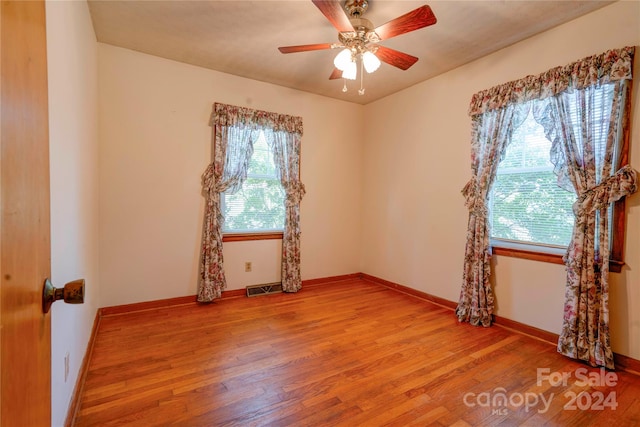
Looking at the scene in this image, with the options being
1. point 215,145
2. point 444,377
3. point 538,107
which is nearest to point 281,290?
point 215,145

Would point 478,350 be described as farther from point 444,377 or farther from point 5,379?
point 5,379

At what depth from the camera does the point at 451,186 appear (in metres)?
3.43

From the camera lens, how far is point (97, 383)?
197 cm

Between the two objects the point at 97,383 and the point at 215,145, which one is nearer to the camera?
the point at 97,383

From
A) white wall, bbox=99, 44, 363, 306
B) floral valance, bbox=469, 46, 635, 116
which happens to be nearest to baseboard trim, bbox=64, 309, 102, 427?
white wall, bbox=99, 44, 363, 306

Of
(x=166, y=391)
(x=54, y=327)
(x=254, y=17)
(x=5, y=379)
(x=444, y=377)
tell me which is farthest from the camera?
(x=254, y=17)

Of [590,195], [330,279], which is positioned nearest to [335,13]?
[590,195]

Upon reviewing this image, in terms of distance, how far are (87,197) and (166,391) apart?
155 cm

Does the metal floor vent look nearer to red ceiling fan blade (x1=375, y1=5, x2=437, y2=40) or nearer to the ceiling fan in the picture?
the ceiling fan

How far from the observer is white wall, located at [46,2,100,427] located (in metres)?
1.36

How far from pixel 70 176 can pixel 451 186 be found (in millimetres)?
3396

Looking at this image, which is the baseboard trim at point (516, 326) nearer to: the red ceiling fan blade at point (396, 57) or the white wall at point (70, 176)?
the red ceiling fan blade at point (396, 57)

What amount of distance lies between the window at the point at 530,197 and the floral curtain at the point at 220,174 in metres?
2.82

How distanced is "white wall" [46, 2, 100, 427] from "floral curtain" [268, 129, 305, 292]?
1997 millimetres
